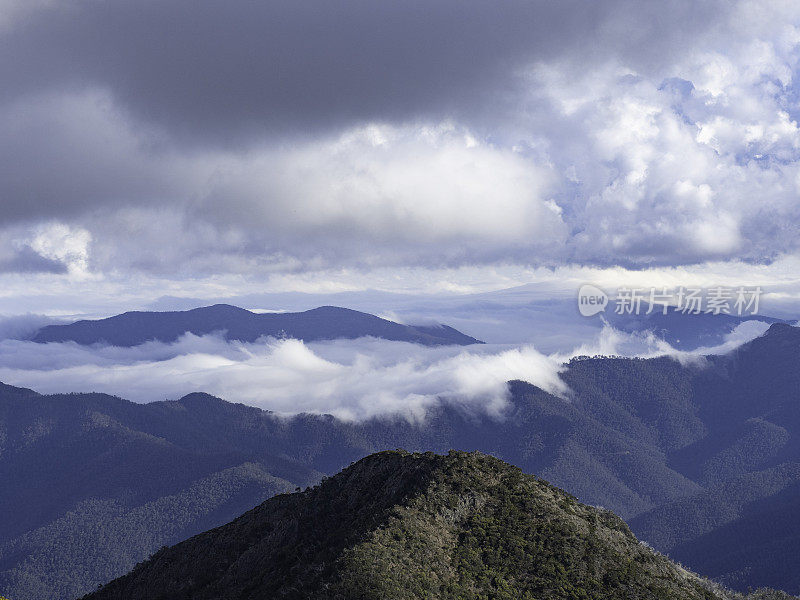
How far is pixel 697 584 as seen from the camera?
112 meters

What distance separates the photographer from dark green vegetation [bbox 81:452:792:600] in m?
89.7

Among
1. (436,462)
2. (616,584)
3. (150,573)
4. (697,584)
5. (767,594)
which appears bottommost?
(767,594)

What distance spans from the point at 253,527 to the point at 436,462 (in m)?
38.4

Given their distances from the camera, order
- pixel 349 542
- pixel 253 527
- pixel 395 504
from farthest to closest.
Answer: pixel 253 527 < pixel 395 504 < pixel 349 542

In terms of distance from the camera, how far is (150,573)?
5153 inches

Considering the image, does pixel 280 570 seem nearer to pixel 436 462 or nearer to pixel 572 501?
pixel 436 462

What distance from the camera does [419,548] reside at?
3760 inches

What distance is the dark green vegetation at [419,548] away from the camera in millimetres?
89688

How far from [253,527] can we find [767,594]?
118 metres

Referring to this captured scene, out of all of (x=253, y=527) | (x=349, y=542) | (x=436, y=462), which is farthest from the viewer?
(x=253, y=527)

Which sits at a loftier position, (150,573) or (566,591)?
(566,591)

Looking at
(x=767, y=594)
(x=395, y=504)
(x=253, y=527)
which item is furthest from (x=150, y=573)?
(x=767, y=594)

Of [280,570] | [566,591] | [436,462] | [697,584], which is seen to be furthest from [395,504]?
[697,584]

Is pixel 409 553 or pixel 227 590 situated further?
pixel 227 590
